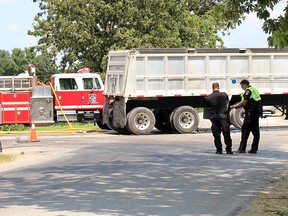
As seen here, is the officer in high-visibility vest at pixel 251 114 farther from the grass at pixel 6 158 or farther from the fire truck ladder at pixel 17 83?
the fire truck ladder at pixel 17 83

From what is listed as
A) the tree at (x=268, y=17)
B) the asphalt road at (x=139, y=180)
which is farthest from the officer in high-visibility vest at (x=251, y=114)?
the tree at (x=268, y=17)

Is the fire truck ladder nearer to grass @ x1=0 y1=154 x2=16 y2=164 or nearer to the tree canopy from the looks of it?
grass @ x1=0 y1=154 x2=16 y2=164

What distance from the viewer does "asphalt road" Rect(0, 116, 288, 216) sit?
10.3 metres

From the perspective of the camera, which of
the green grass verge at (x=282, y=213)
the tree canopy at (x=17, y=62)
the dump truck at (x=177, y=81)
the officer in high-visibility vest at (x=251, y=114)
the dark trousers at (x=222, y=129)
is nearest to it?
the green grass verge at (x=282, y=213)

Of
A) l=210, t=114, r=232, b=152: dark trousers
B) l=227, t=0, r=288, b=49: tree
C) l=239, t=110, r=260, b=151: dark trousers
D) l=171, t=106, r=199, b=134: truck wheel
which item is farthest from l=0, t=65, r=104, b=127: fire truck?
l=227, t=0, r=288, b=49: tree

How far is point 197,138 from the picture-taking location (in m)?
24.7

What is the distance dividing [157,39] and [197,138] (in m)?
19.7

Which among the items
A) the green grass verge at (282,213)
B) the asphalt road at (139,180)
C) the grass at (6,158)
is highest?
the grass at (6,158)

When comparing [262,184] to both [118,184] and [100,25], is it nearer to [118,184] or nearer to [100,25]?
[118,184]

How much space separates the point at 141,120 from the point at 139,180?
13932 millimetres

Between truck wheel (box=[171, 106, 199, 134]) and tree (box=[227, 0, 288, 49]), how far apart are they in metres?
16.2

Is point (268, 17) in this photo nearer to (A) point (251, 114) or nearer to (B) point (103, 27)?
(A) point (251, 114)

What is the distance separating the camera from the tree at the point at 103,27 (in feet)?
141

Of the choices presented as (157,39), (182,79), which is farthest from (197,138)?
(157,39)
